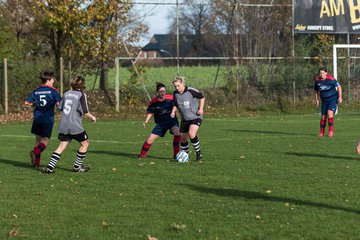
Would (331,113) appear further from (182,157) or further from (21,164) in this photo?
(21,164)

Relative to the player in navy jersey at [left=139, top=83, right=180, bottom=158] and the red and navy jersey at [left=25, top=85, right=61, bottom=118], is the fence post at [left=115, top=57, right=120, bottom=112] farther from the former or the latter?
the red and navy jersey at [left=25, top=85, right=61, bottom=118]

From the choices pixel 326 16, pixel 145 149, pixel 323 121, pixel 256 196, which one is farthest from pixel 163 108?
pixel 326 16

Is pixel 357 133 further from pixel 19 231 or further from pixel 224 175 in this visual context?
pixel 19 231

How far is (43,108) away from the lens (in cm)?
1426

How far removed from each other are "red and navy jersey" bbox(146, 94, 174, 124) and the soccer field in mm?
804

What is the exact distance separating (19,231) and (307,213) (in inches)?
124

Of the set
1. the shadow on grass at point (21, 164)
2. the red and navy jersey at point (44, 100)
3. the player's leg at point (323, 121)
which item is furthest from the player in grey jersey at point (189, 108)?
the player's leg at point (323, 121)

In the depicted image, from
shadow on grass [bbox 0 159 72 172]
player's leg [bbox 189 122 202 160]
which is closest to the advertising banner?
player's leg [bbox 189 122 202 160]

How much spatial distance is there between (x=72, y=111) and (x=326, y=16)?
22755mm

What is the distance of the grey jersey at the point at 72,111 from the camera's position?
1308 cm

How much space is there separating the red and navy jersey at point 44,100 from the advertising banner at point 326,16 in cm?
2064

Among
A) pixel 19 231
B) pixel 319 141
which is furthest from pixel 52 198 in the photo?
pixel 319 141

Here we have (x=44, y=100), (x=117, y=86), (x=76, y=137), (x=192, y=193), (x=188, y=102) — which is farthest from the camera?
(x=117, y=86)

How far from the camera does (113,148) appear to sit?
17859 millimetres
